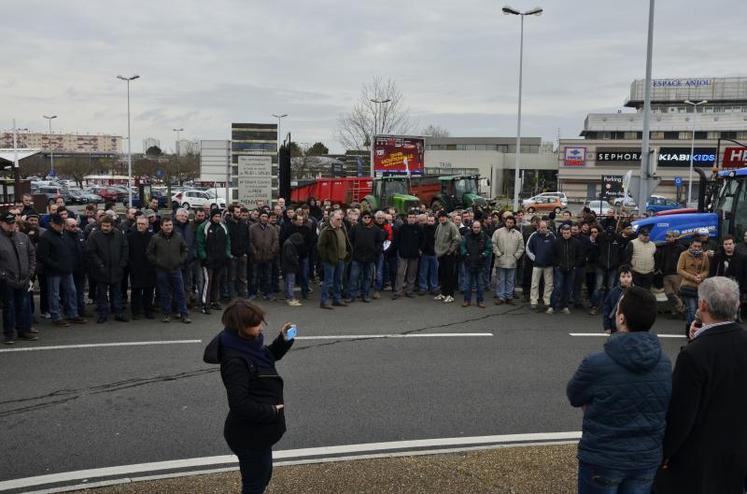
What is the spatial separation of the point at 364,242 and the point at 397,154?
27.2 m

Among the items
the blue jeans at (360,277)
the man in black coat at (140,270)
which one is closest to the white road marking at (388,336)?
the blue jeans at (360,277)

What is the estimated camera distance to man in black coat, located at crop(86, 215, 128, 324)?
10914 mm

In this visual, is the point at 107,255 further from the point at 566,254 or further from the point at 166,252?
the point at 566,254

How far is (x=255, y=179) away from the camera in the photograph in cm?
2216

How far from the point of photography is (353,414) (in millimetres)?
6645

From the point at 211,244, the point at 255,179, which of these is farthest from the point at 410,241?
the point at 255,179

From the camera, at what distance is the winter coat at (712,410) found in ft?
10.9

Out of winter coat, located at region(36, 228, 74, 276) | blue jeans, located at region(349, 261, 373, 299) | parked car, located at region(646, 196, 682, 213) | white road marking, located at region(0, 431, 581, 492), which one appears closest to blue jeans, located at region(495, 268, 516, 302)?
blue jeans, located at region(349, 261, 373, 299)

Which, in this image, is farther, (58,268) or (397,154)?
(397,154)

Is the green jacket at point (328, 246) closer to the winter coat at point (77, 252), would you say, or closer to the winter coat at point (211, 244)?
the winter coat at point (211, 244)

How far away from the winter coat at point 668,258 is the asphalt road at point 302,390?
1219 millimetres

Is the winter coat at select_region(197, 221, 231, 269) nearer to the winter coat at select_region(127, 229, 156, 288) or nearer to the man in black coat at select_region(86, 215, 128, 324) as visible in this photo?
the winter coat at select_region(127, 229, 156, 288)

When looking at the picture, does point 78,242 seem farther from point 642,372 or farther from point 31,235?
point 642,372

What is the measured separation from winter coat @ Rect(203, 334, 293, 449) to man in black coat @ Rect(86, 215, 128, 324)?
7774mm
